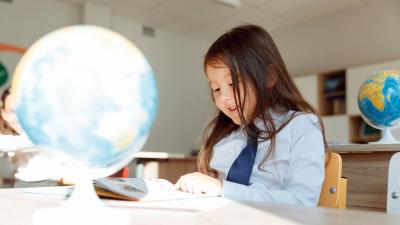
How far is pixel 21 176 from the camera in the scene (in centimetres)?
207

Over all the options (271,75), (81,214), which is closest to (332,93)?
(271,75)

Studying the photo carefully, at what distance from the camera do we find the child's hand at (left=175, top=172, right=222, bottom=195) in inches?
34.6

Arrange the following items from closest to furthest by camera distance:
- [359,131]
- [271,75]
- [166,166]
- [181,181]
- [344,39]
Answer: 1. [181,181]
2. [271,75]
3. [166,166]
4. [359,131]
5. [344,39]

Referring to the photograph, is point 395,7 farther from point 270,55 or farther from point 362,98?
point 270,55

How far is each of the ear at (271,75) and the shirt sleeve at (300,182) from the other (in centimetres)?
20

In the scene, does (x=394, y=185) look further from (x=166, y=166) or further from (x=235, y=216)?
(x=166, y=166)

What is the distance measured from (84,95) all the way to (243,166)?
70 centimetres

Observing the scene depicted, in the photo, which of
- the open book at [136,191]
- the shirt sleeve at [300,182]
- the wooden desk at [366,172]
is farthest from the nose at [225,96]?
the wooden desk at [366,172]

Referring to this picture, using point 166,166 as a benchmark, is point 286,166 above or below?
above

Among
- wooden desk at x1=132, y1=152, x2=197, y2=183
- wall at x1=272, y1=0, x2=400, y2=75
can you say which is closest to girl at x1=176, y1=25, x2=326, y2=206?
wooden desk at x1=132, y1=152, x2=197, y2=183

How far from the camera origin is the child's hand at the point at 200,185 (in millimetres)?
878

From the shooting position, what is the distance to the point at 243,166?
3.54 ft

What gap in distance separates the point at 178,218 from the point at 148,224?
0.20 ft

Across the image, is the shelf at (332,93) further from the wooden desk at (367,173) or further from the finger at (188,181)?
the finger at (188,181)
